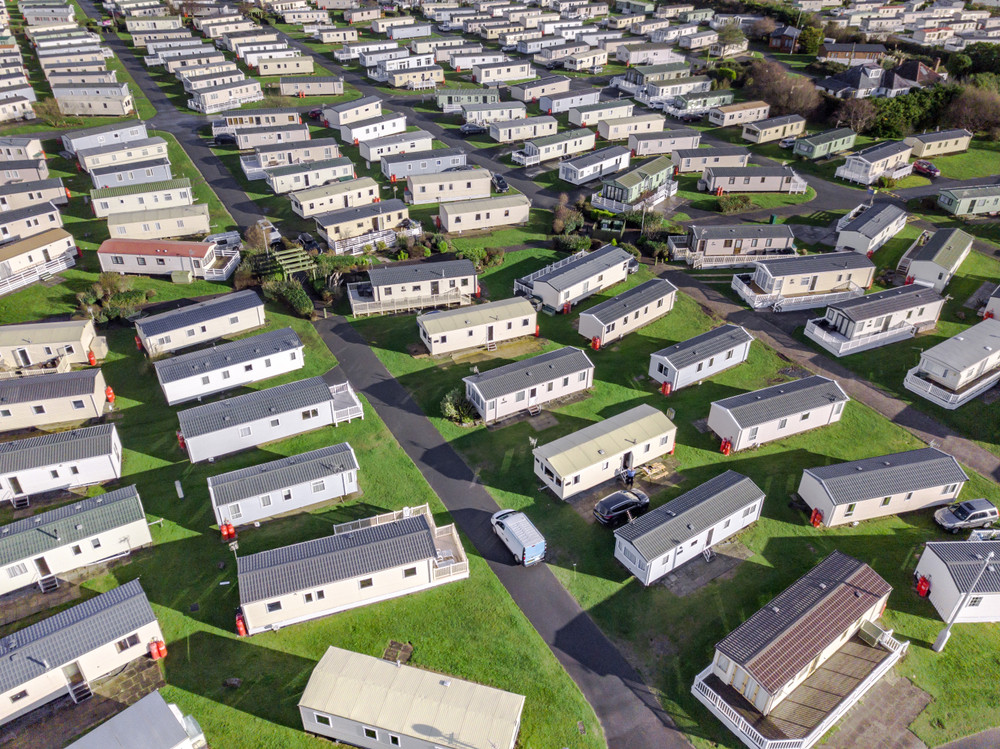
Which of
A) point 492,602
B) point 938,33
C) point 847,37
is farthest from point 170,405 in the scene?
point 938,33

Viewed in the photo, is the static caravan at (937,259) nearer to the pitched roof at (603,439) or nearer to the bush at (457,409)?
the pitched roof at (603,439)

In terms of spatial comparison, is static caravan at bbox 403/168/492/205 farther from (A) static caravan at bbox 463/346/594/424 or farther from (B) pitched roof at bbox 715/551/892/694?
(B) pitched roof at bbox 715/551/892/694

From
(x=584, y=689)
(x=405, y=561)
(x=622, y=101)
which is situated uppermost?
(x=622, y=101)

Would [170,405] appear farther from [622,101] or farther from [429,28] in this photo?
[429,28]

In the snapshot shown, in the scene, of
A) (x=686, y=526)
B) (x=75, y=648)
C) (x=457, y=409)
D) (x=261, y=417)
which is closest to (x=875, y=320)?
(x=686, y=526)

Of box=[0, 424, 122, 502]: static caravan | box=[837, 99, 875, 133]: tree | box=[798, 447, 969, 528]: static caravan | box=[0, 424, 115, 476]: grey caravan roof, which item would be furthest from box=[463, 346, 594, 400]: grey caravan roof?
box=[837, 99, 875, 133]: tree
